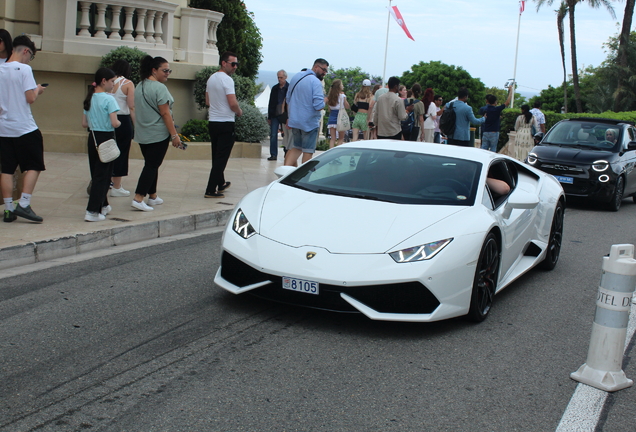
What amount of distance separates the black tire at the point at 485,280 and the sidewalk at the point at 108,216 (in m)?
3.97

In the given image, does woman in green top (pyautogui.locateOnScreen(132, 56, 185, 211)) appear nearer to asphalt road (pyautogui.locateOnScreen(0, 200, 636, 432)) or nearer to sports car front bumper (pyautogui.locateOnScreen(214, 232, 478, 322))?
asphalt road (pyautogui.locateOnScreen(0, 200, 636, 432))

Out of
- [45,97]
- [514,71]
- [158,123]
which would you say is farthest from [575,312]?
[514,71]

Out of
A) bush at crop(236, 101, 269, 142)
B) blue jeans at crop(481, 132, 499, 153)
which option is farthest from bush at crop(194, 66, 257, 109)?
blue jeans at crop(481, 132, 499, 153)

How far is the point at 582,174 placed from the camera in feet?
39.5

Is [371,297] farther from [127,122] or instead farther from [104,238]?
[127,122]

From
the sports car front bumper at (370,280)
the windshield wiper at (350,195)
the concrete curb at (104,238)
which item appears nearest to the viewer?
the sports car front bumper at (370,280)

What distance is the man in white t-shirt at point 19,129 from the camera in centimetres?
715

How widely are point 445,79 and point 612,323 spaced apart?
81.0m

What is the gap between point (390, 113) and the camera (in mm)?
12922

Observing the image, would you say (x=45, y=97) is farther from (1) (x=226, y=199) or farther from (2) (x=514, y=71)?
(2) (x=514, y=71)

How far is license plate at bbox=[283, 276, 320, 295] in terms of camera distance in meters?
4.65

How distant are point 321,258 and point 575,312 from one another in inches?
93.3

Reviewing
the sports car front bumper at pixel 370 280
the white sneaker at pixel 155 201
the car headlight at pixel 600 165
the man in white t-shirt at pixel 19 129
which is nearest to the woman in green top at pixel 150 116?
the white sneaker at pixel 155 201

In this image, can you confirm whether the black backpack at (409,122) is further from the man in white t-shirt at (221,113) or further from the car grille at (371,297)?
the car grille at (371,297)
